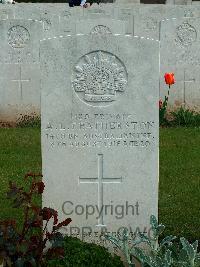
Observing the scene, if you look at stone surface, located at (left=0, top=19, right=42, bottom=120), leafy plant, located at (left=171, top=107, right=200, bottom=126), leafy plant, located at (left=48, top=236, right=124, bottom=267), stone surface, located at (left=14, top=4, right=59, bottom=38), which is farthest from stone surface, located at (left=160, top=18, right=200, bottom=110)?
leafy plant, located at (left=48, top=236, right=124, bottom=267)

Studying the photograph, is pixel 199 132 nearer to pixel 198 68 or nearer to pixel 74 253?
pixel 198 68

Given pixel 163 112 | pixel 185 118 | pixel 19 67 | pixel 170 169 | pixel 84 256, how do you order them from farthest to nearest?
pixel 19 67, pixel 185 118, pixel 163 112, pixel 170 169, pixel 84 256

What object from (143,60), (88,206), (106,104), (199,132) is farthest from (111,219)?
(199,132)

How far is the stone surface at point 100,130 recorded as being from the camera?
16.1 ft

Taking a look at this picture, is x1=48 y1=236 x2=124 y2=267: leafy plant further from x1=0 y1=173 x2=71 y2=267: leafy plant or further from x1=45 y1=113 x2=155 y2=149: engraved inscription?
x1=45 y1=113 x2=155 y2=149: engraved inscription

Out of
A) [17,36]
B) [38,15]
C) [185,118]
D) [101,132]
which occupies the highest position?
[38,15]

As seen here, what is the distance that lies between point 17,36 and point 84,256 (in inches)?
243

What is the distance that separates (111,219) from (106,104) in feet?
2.62

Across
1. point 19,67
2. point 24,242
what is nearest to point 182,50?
point 19,67

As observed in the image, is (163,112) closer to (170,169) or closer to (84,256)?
(170,169)

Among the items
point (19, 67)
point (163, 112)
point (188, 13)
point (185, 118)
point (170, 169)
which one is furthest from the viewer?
point (188, 13)

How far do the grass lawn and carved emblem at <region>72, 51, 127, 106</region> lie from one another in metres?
1.41

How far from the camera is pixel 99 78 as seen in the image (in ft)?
16.3

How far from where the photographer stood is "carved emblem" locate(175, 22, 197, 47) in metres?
10.6
